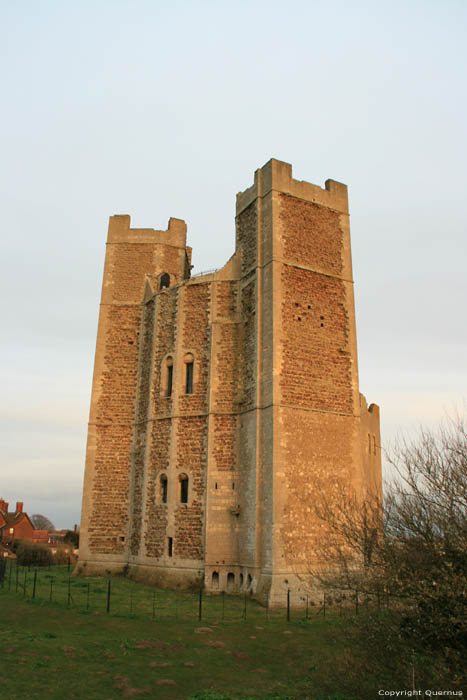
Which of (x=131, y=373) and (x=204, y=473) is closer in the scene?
(x=204, y=473)

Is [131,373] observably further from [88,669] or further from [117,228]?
[88,669]

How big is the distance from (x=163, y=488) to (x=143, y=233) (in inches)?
460

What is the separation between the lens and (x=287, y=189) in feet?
66.4

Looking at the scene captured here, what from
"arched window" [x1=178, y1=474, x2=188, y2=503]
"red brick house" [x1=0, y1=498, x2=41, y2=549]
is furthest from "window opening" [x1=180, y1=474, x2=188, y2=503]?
"red brick house" [x1=0, y1=498, x2=41, y2=549]

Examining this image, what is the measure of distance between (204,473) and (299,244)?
8.89 metres

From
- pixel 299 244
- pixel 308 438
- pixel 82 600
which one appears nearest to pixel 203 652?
pixel 82 600

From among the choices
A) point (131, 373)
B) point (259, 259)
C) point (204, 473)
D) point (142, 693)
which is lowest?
point (142, 693)

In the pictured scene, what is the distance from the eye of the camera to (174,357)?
2078 centimetres

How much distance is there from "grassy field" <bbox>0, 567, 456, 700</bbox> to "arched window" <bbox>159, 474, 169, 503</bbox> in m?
4.60

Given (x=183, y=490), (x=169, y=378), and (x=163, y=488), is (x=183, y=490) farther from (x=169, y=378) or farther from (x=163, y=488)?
(x=169, y=378)

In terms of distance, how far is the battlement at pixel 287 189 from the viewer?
2017cm

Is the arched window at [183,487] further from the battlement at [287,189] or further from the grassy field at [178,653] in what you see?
the battlement at [287,189]

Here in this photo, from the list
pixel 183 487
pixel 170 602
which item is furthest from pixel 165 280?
pixel 170 602

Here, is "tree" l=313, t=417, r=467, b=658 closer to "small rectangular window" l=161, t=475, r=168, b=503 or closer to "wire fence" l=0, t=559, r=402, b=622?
"wire fence" l=0, t=559, r=402, b=622
